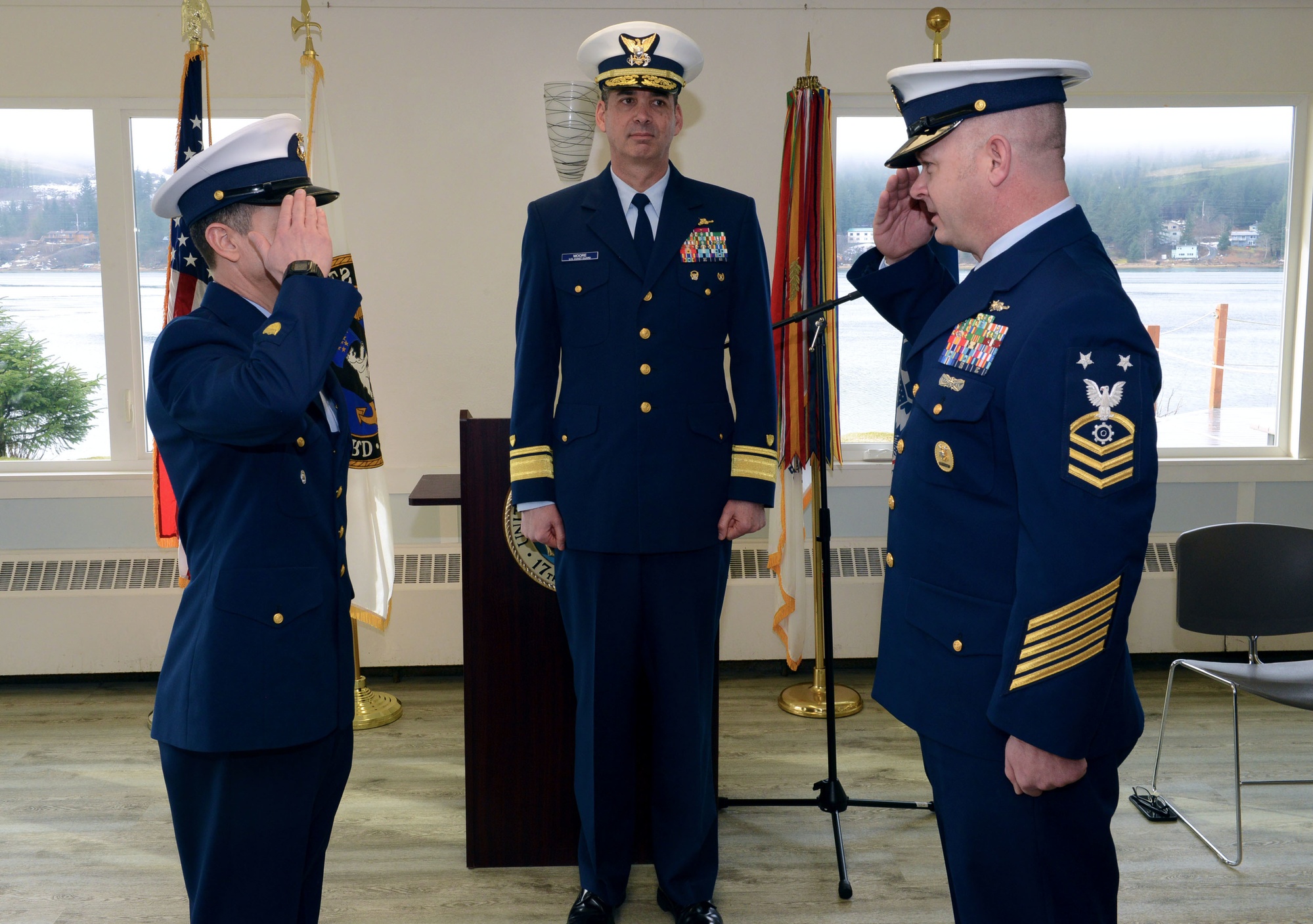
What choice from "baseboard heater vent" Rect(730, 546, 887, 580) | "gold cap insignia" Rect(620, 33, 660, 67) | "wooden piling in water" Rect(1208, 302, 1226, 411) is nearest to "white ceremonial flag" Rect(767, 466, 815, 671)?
"baseboard heater vent" Rect(730, 546, 887, 580)

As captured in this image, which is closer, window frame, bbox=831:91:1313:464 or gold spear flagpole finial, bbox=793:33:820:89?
gold spear flagpole finial, bbox=793:33:820:89

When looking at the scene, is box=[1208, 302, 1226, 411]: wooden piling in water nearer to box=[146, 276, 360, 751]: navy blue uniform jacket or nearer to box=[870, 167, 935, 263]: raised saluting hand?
box=[870, 167, 935, 263]: raised saluting hand

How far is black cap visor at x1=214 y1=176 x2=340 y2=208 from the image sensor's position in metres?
1.51

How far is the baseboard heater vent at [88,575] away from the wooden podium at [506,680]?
211 cm

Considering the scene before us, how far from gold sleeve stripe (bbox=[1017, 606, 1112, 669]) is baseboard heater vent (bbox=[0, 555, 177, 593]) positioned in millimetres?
3837

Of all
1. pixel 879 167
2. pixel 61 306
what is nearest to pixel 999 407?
pixel 879 167

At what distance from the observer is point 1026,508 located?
137 cm

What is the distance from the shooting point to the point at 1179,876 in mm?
2781

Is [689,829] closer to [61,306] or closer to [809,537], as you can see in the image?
[809,537]

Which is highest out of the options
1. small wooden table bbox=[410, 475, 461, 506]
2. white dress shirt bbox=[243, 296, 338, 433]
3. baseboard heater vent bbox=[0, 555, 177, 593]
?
white dress shirt bbox=[243, 296, 338, 433]

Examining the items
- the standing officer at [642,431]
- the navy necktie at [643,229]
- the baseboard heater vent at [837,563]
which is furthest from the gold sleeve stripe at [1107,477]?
the baseboard heater vent at [837,563]

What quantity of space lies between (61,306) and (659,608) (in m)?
3.30

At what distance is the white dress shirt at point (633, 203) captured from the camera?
2428 millimetres

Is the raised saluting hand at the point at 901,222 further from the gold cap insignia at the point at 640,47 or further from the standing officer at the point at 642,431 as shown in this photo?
the gold cap insignia at the point at 640,47
